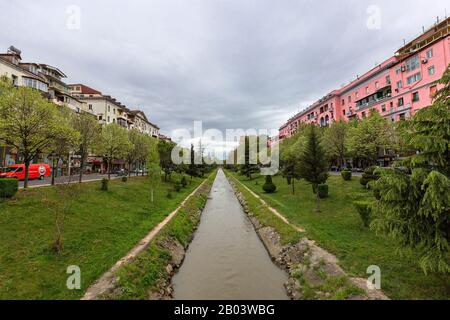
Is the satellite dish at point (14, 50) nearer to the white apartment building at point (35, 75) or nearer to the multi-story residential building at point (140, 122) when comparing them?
the white apartment building at point (35, 75)

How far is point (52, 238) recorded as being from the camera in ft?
37.2

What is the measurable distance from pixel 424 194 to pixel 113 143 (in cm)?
3653

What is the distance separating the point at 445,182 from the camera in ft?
18.8

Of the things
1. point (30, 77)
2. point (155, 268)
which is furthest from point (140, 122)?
point (155, 268)

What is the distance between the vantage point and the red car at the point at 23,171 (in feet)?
86.7

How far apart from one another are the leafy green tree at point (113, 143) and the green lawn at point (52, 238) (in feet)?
49.4

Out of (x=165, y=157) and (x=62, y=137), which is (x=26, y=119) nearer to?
(x=62, y=137)

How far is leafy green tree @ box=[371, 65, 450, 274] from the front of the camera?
20.1ft

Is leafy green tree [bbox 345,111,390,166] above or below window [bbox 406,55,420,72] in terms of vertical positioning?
below

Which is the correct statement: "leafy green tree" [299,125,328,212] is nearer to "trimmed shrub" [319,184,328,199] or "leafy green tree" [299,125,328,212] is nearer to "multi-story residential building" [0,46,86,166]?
"trimmed shrub" [319,184,328,199]

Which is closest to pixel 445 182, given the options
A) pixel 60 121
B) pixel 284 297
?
pixel 284 297

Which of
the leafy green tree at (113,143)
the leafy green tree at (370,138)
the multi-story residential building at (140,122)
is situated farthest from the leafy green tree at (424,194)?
the multi-story residential building at (140,122)

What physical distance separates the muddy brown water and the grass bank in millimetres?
522

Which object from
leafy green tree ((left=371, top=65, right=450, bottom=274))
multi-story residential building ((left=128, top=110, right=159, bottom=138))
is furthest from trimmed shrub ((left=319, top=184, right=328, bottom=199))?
multi-story residential building ((left=128, top=110, right=159, bottom=138))
